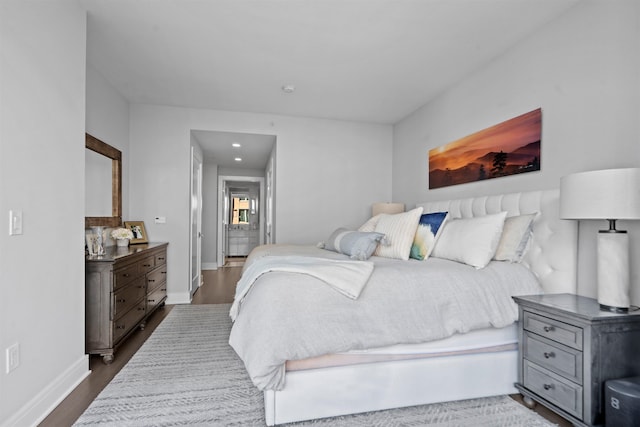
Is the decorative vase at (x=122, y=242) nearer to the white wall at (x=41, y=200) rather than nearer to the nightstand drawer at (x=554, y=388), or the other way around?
the white wall at (x=41, y=200)

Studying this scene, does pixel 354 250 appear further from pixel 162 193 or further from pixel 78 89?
pixel 162 193

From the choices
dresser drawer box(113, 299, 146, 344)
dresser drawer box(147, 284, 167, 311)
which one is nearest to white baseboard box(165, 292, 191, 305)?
dresser drawer box(147, 284, 167, 311)

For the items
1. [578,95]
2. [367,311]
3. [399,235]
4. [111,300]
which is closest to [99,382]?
[111,300]

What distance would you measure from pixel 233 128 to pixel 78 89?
2.29m

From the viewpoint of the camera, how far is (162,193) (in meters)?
4.28

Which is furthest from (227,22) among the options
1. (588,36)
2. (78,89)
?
(588,36)

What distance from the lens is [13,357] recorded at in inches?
63.5

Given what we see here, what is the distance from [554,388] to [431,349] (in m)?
0.66

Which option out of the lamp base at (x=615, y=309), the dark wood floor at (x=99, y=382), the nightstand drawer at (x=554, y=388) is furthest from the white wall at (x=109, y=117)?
the lamp base at (x=615, y=309)

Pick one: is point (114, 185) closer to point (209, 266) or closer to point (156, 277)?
point (156, 277)

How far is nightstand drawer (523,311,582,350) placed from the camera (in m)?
1.67

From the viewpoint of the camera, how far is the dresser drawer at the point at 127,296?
8.53 ft

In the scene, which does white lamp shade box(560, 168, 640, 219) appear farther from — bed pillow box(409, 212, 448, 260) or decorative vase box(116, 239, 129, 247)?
decorative vase box(116, 239, 129, 247)

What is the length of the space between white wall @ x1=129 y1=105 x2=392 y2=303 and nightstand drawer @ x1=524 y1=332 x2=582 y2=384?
306cm
